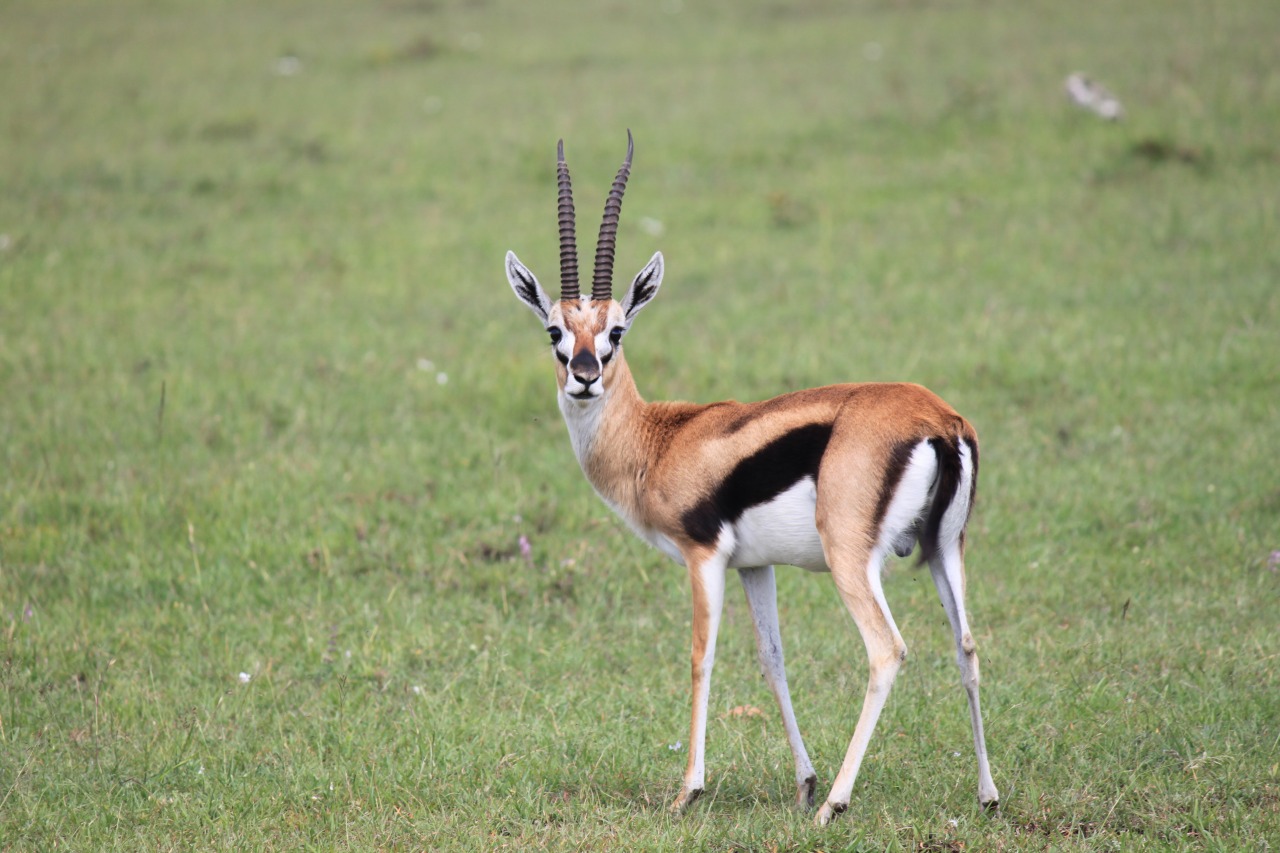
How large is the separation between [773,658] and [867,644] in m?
0.62

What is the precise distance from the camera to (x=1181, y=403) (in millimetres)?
8438

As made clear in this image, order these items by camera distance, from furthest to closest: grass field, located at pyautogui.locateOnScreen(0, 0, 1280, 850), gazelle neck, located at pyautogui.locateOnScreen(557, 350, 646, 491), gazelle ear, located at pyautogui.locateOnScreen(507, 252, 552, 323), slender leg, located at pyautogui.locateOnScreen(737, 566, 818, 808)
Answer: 1. gazelle ear, located at pyautogui.locateOnScreen(507, 252, 552, 323)
2. gazelle neck, located at pyautogui.locateOnScreen(557, 350, 646, 491)
3. grass field, located at pyautogui.locateOnScreen(0, 0, 1280, 850)
4. slender leg, located at pyautogui.locateOnScreen(737, 566, 818, 808)

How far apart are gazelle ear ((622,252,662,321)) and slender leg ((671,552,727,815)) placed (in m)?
1.08

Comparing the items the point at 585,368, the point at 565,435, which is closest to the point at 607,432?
the point at 585,368

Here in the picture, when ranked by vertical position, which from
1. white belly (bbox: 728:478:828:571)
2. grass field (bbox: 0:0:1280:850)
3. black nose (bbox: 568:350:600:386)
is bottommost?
grass field (bbox: 0:0:1280:850)

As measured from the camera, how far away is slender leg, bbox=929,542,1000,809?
14.5ft

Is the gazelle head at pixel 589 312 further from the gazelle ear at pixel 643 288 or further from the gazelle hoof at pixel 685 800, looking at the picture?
the gazelle hoof at pixel 685 800

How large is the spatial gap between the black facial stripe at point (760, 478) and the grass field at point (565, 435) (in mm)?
992

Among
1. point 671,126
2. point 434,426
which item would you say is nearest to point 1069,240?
point 671,126

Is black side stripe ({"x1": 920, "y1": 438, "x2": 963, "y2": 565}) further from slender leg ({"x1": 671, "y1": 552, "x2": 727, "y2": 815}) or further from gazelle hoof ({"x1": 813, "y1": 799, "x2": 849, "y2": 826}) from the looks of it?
gazelle hoof ({"x1": 813, "y1": 799, "x2": 849, "y2": 826})

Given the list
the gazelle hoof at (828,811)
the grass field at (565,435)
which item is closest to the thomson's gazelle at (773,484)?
the gazelle hoof at (828,811)

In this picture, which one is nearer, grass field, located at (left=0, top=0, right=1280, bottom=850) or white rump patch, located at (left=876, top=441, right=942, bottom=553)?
white rump patch, located at (left=876, top=441, right=942, bottom=553)

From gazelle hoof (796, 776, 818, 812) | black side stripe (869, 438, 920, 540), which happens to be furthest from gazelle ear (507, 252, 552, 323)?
gazelle hoof (796, 776, 818, 812)

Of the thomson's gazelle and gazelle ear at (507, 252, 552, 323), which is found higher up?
gazelle ear at (507, 252, 552, 323)
